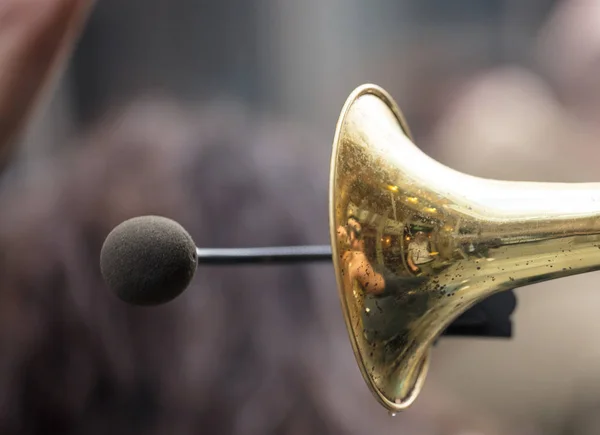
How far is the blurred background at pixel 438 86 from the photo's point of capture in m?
0.91

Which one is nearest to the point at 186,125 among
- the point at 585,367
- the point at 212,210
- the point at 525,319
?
the point at 212,210

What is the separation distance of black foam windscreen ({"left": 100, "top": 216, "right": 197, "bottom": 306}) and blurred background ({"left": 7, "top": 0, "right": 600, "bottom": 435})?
0.38 metres

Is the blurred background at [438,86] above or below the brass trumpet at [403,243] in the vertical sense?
above

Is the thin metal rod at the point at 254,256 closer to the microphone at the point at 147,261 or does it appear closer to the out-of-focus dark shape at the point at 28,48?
the microphone at the point at 147,261

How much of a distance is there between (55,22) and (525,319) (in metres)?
1.00

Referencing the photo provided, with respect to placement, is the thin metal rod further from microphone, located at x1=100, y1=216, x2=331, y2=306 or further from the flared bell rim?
the flared bell rim

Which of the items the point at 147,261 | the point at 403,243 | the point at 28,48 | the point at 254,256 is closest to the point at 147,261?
the point at 147,261

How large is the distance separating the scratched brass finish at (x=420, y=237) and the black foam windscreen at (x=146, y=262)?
21cm

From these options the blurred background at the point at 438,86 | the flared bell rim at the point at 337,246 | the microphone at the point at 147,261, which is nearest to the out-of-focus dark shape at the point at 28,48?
the blurred background at the point at 438,86

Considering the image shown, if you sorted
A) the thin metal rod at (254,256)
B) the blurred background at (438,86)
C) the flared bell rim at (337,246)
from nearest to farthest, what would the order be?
1. the flared bell rim at (337,246)
2. the thin metal rod at (254,256)
3. the blurred background at (438,86)

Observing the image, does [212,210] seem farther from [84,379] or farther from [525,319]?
[525,319]

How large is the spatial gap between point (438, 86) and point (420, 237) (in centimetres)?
44

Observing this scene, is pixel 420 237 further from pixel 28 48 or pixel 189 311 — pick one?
pixel 28 48

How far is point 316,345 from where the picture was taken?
95 cm
